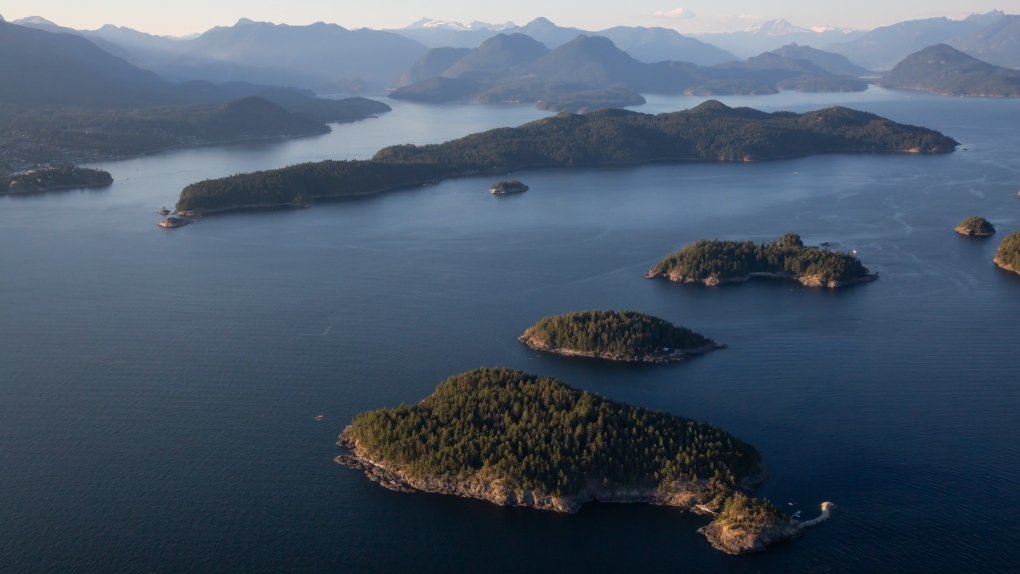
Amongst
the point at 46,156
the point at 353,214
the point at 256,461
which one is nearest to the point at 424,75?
the point at 46,156

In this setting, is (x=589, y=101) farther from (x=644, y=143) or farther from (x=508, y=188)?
(x=508, y=188)

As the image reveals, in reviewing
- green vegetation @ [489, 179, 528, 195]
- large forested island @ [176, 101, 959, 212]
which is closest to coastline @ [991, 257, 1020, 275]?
green vegetation @ [489, 179, 528, 195]

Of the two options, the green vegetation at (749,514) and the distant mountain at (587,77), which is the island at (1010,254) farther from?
the distant mountain at (587,77)

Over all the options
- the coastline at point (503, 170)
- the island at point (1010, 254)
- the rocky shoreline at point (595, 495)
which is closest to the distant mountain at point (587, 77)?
the coastline at point (503, 170)

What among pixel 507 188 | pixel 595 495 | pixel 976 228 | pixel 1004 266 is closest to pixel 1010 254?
pixel 1004 266

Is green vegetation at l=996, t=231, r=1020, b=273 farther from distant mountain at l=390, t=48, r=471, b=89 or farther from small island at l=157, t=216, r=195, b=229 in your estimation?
distant mountain at l=390, t=48, r=471, b=89
